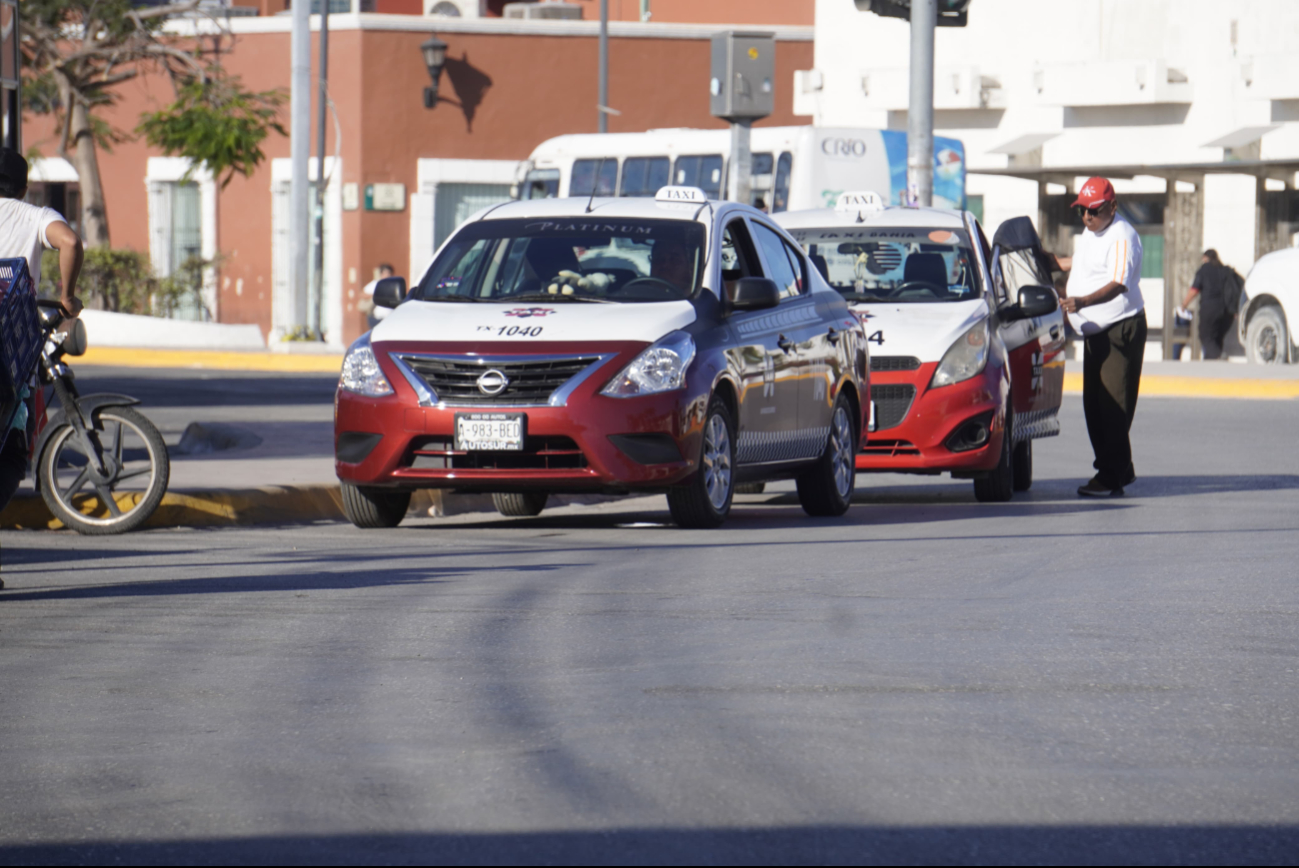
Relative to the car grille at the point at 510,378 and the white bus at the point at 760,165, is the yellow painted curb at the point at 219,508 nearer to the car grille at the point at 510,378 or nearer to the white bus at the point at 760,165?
the car grille at the point at 510,378

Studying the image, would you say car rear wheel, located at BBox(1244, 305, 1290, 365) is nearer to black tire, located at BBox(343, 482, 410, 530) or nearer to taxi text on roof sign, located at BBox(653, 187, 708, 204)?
taxi text on roof sign, located at BBox(653, 187, 708, 204)

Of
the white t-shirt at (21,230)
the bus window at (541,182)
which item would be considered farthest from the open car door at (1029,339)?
the bus window at (541,182)

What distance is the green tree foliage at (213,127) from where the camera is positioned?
123 ft

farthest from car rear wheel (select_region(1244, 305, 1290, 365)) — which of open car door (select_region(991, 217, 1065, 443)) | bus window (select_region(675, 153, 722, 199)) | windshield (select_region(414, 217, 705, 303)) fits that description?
windshield (select_region(414, 217, 705, 303))

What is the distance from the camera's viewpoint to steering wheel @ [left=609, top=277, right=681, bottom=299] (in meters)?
12.2

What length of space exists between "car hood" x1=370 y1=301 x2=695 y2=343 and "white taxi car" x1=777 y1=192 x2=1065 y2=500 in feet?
7.52

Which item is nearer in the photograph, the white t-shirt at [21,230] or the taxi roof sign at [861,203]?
the white t-shirt at [21,230]

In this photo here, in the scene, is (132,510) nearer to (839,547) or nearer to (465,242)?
(465,242)

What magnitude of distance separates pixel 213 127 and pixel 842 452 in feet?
84.3

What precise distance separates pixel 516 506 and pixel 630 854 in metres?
8.95

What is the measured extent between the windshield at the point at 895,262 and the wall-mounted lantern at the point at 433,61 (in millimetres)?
26557

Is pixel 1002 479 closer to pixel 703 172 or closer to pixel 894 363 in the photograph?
pixel 894 363

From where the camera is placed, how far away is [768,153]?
29828 millimetres

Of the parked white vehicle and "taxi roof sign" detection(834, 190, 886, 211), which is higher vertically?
"taxi roof sign" detection(834, 190, 886, 211)
